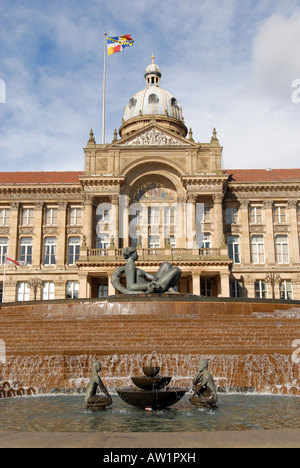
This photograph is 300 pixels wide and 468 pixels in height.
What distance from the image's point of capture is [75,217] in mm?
52531

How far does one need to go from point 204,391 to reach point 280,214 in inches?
1740

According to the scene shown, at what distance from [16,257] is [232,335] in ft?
126

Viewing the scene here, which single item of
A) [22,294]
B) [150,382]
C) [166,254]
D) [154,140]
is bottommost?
[150,382]

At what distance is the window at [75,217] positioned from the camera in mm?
52375

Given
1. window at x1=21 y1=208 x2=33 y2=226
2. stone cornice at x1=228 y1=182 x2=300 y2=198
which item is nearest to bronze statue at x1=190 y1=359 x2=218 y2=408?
stone cornice at x1=228 y1=182 x2=300 y2=198

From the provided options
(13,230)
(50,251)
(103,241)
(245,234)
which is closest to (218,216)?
(245,234)

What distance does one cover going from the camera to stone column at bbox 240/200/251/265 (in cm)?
4981

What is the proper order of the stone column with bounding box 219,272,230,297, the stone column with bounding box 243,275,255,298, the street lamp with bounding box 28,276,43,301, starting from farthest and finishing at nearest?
the street lamp with bounding box 28,276,43,301, the stone column with bounding box 243,275,255,298, the stone column with bounding box 219,272,230,297

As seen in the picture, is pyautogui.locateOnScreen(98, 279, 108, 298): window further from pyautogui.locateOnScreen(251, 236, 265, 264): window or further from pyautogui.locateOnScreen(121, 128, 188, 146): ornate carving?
pyautogui.locateOnScreen(251, 236, 265, 264): window

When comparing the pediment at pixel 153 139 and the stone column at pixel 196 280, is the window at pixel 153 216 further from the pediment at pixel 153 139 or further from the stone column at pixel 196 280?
the stone column at pixel 196 280

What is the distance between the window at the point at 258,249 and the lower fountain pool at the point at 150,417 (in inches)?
1558

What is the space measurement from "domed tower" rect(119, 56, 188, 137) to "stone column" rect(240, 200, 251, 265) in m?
18.0

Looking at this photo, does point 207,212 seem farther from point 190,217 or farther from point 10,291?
point 10,291
